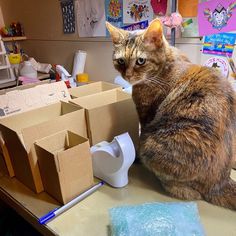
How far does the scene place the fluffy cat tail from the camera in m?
0.66

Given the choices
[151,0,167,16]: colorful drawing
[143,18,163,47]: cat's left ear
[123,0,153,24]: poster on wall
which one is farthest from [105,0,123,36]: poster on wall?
[143,18,163,47]: cat's left ear

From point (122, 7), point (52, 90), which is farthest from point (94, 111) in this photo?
point (122, 7)

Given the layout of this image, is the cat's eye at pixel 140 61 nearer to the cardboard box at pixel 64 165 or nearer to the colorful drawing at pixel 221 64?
the cardboard box at pixel 64 165

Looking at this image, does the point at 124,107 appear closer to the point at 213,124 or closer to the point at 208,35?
the point at 213,124

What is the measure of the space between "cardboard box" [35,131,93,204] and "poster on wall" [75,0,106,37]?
41.0 inches

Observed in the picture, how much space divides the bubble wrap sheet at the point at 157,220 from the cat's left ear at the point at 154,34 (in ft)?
1.64

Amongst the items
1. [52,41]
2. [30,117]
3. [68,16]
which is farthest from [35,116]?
[52,41]

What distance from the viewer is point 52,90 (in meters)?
0.99

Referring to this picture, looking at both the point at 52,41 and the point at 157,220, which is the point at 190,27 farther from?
the point at 52,41

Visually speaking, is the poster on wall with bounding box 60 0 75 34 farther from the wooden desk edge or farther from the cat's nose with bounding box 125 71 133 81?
the wooden desk edge

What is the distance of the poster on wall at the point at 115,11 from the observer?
55.4 inches

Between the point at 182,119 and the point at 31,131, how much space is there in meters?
0.45

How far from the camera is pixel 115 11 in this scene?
1.44m

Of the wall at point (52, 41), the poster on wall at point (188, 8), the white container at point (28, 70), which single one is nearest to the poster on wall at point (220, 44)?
the poster on wall at point (188, 8)
